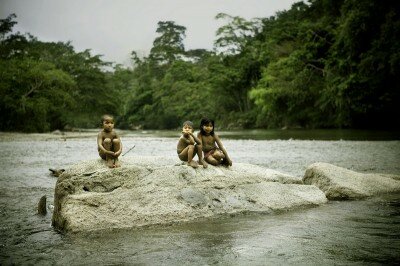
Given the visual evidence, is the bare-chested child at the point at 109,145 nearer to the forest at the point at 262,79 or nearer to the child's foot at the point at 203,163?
the child's foot at the point at 203,163

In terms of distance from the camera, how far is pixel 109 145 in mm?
5953

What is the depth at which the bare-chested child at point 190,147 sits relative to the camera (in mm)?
6156

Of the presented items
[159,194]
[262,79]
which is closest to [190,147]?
[159,194]

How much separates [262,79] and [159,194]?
37.3 metres

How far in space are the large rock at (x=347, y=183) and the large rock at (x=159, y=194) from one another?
0.45m

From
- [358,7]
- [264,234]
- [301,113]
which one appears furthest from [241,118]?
[264,234]

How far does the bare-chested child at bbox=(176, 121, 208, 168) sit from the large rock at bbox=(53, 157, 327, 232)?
0.49 feet

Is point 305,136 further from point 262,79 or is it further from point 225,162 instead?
point 225,162

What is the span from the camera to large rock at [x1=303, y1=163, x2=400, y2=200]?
22.2 ft

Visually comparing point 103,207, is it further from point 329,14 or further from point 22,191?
point 329,14

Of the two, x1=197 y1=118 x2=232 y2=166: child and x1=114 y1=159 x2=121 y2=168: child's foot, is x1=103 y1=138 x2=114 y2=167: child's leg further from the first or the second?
x1=197 y1=118 x2=232 y2=166: child

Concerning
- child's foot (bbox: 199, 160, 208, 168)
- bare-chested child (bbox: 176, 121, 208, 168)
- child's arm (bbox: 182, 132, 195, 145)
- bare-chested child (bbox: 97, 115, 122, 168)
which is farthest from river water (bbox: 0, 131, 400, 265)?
child's arm (bbox: 182, 132, 195, 145)

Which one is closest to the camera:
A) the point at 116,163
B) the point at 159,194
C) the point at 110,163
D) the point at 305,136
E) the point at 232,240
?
the point at 232,240

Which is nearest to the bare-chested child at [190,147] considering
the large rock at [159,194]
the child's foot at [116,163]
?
the large rock at [159,194]
